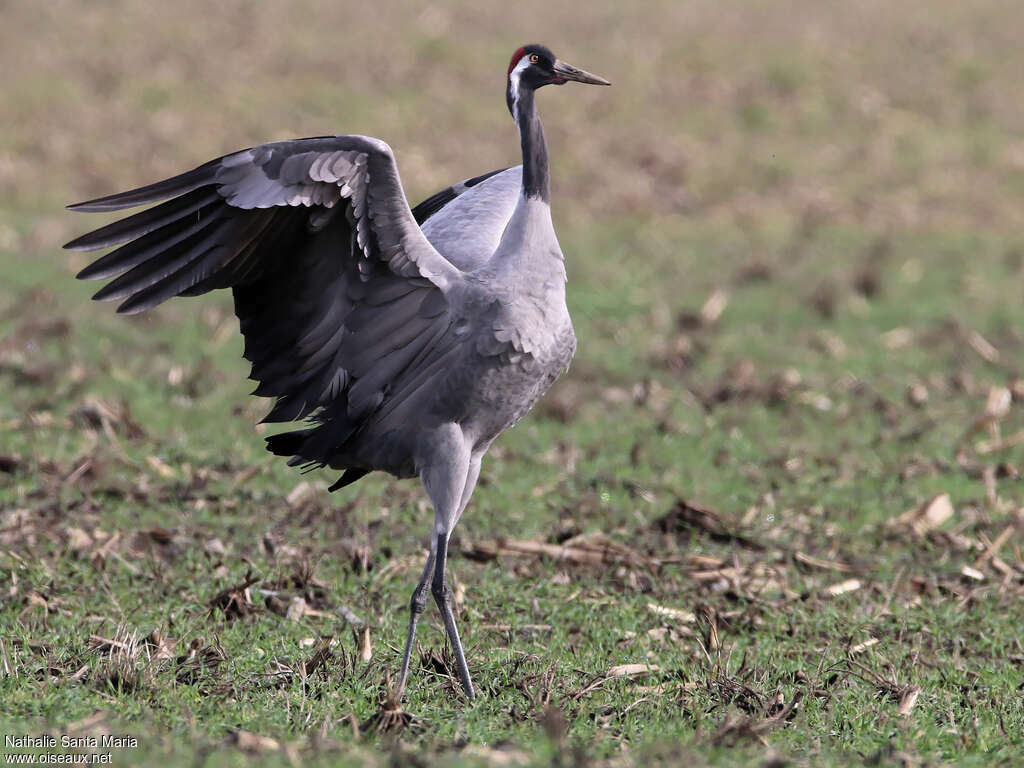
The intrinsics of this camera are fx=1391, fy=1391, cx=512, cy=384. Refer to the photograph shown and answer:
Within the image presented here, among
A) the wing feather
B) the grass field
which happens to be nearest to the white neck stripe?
the wing feather

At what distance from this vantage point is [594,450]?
8406 millimetres

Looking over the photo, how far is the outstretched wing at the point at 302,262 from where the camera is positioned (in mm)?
4855

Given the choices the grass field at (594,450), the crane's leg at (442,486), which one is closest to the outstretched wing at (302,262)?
the crane's leg at (442,486)

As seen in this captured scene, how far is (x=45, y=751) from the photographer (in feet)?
12.9

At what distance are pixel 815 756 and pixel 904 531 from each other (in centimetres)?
315

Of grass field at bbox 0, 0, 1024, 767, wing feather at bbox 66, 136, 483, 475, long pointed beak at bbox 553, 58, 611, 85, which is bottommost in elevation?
grass field at bbox 0, 0, 1024, 767

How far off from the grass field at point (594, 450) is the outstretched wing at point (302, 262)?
3.60 ft

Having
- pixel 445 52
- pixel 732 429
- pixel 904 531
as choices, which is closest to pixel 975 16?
pixel 445 52

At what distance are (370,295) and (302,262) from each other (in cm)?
28

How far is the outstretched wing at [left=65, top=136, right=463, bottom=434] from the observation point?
15.9 ft

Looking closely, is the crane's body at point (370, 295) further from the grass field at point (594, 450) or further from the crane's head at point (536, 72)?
the grass field at point (594, 450)

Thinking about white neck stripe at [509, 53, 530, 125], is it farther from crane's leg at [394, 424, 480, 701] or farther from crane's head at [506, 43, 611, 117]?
crane's leg at [394, 424, 480, 701]

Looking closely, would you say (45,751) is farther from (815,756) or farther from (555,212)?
(555,212)

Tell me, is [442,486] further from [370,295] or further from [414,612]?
[370,295]
